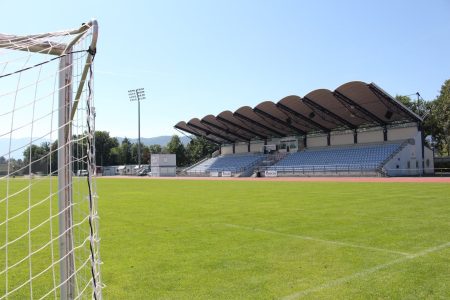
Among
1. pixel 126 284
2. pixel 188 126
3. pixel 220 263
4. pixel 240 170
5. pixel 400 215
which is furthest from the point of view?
pixel 188 126

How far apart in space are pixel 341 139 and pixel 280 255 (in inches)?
1724

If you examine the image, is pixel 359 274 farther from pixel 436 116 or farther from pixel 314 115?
pixel 436 116

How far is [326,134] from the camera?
164 ft

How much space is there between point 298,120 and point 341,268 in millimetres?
43495

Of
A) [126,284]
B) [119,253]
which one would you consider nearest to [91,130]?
[126,284]

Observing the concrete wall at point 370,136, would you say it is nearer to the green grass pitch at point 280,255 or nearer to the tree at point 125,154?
the green grass pitch at point 280,255

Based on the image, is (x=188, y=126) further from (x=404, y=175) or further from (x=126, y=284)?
(x=126, y=284)

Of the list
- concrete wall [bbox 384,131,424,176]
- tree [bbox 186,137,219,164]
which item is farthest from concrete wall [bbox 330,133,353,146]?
tree [bbox 186,137,219,164]

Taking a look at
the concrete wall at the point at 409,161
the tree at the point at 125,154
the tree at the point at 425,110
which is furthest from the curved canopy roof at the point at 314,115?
the tree at the point at 125,154

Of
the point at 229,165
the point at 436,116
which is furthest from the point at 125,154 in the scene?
the point at 436,116

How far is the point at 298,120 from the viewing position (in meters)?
48.1

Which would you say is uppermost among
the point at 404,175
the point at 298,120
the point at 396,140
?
the point at 298,120

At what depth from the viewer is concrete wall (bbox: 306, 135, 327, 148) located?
5030cm

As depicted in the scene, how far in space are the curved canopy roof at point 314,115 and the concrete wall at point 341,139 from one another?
96 centimetres
